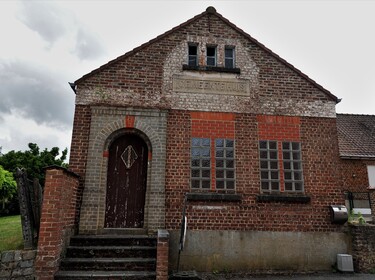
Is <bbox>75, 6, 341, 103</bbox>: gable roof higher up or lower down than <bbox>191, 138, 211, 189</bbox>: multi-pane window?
higher up

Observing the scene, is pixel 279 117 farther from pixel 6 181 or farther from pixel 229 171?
pixel 6 181

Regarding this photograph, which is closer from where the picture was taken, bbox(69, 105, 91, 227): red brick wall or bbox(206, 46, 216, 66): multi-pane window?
bbox(69, 105, 91, 227): red brick wall

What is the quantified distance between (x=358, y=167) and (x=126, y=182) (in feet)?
39.8

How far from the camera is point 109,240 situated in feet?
24.1

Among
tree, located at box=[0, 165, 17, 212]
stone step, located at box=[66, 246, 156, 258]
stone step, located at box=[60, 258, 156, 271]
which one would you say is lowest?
stone step, located at box=[60, 258, 156, 271]

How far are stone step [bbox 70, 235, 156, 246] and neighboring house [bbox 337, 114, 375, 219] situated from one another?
10053 mm

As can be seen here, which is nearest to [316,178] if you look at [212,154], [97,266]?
[212,154]

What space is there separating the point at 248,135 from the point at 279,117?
1236 millimetres

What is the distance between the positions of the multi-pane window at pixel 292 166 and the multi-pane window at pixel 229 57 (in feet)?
10.5

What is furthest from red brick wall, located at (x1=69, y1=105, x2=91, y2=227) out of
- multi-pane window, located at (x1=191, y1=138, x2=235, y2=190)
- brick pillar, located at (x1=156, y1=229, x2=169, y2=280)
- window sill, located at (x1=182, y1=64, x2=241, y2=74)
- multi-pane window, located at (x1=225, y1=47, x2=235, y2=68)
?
multi-pane window, located at (x1=225, y1=47, x2=235, y2=68)

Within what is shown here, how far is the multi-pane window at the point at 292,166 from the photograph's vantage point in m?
8.85

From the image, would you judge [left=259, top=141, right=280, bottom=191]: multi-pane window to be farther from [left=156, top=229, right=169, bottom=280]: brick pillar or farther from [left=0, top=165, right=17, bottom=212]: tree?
[left=0, top=165, right=17, bottom=212]: tree

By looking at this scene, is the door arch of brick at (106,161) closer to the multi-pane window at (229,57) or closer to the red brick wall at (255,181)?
the red brick wall at (255,181)

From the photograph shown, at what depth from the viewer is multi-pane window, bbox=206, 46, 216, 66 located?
9.65 meters
